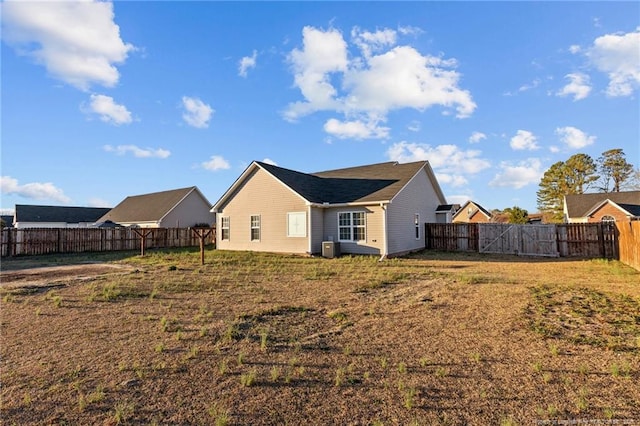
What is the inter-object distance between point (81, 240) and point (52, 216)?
68.2 feet


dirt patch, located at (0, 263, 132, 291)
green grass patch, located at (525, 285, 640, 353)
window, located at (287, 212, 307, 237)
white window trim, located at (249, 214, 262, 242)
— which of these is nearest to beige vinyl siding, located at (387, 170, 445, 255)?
window, located at (287, 212, 307, 237)

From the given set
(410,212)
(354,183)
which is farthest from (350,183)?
(410,212)

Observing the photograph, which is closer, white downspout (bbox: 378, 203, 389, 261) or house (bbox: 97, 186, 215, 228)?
white downspout (bbox: 378, 203, 389, 261)

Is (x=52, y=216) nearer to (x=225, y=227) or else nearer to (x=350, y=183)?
(x=225, y=227)

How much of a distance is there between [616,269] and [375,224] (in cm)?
945

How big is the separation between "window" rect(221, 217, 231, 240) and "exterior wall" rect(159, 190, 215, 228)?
1091 cm

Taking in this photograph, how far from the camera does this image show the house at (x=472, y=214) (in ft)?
169

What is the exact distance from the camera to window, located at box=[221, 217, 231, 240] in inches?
854

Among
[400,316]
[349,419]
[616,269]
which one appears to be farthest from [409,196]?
[349,419]

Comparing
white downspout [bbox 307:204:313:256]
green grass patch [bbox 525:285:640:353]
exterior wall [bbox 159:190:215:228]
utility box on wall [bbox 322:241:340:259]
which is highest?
exterior wall [bbox 159:190:215:228]

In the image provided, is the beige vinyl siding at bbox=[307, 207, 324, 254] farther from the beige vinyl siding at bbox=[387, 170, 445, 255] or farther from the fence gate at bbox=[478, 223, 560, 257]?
the fence gate at bbox=[478, 223, 560, 257]

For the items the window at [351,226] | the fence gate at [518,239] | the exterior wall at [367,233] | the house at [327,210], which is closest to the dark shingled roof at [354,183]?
the house at [327,210]

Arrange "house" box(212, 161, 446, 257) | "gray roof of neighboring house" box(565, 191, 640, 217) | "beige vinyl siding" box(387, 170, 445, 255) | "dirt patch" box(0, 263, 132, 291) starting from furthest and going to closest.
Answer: "gray roof of neighboring house" box(565, 191, 640, 217), "beige vinyl siding" box(387, 170, 445, 255), "house" box(212, 161, 446, 257), "dirt patch" box(0, 263, 132, 291)

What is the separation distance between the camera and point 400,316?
21.8ft
